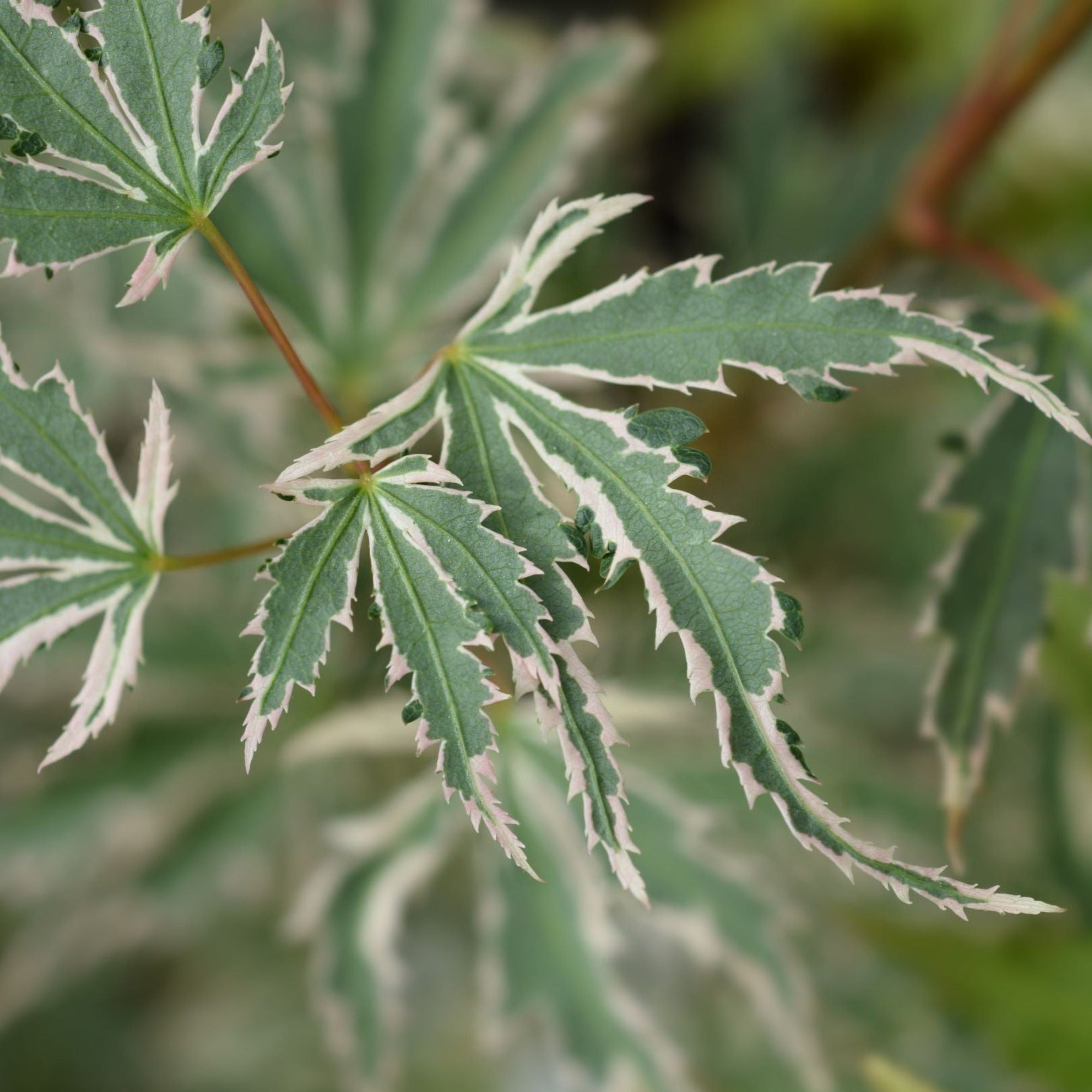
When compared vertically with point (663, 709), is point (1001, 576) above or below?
above

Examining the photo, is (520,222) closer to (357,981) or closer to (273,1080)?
(357,981)

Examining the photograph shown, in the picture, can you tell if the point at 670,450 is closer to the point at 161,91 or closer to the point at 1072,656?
the point at 161,91

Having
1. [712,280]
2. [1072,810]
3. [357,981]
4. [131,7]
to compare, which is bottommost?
[1072,810]

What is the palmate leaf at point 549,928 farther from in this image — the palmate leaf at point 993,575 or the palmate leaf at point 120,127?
the palmate leaf at point 120,127

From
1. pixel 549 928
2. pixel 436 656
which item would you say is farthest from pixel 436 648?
pixel 549 928

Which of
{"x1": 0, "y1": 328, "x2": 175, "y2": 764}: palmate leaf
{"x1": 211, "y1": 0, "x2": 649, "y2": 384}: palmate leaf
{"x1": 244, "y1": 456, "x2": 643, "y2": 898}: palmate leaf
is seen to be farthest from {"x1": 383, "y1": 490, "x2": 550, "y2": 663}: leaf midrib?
{"x1": 211, "y1": 0, "x2": 649, "y2": 384}: palmate leaf

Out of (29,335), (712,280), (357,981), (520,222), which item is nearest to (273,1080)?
(357,981)

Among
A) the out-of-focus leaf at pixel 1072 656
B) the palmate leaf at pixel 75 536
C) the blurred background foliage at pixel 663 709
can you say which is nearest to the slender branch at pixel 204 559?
the palmate leaf at pixel 75 536

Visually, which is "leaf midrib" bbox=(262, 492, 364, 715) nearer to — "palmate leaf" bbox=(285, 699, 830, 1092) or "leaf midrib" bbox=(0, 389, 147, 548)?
"leaf midrib" bbox=(0, 389, 147, 548)
